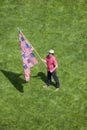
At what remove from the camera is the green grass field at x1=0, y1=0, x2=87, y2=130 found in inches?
723

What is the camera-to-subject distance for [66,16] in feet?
78.9

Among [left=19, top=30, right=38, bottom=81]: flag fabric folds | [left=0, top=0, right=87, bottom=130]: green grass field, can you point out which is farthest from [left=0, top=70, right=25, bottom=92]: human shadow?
[left=19, top=30, right=38, bottom=81]: flag fabric folds

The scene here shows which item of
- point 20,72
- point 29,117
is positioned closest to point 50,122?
point 29,117

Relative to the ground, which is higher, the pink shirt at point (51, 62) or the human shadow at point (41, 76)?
the pink shirt at point (51, 62)

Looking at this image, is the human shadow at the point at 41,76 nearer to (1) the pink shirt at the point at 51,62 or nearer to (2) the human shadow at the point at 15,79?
(2) the human shadow at the point at 15,79

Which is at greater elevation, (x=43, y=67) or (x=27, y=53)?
(x=27, y=53)

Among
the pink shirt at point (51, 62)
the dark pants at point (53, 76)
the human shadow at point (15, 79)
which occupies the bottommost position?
the human shadow at point (15, 79)

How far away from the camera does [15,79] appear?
20.6 m

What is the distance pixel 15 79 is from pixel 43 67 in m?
1.65

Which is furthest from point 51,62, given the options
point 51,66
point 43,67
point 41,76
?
point 43,67

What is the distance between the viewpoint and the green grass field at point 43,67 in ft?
60.3

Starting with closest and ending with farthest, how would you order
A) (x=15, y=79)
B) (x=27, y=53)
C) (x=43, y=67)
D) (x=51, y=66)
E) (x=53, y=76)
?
(x=27, y=53), (x=51, y=66), (x=53, y=76), (x=15, y=79), (x=43, y=67)

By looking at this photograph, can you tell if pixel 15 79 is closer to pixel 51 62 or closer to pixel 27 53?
pixel 27 53

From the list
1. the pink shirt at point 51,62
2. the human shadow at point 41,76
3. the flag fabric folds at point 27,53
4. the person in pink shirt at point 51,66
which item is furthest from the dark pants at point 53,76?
the flag fabric folds at point 27,53
